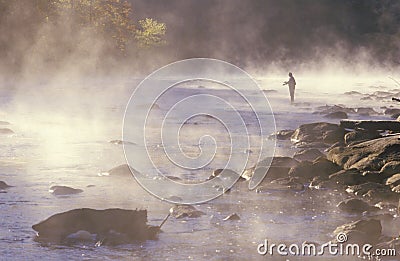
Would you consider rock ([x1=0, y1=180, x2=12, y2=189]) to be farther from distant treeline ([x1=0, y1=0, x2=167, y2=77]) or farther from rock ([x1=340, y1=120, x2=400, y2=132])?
distant treeline ([x1=0, y1=0, x2=167, y2=77])

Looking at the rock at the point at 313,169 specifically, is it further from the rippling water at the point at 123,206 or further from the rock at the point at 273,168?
the rippling water at the point at 123,206

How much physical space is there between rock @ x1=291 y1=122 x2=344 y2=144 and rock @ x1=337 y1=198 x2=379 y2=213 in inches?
357

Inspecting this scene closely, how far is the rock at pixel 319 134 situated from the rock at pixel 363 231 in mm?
11341

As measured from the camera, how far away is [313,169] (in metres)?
17.2

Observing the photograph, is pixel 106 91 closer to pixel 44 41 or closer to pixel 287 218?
pixel 44 41

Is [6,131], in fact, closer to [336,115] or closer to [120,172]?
[120,172]

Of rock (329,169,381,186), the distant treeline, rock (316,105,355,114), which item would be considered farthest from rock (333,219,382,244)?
the distant treeline

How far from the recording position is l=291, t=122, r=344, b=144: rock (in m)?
23.7

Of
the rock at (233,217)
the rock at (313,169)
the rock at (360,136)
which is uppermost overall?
the rock at (360,136)

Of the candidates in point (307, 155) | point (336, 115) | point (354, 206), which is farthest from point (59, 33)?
point (354, 206)

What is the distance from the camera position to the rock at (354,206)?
45.7 ft

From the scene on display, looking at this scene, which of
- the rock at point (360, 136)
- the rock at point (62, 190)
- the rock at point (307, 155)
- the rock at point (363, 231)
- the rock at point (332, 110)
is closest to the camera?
the rock at point (363, 231)

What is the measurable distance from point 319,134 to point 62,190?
36.7 feet

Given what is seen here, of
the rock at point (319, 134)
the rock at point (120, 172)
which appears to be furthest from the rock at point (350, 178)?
the rock at point (319, 134)
